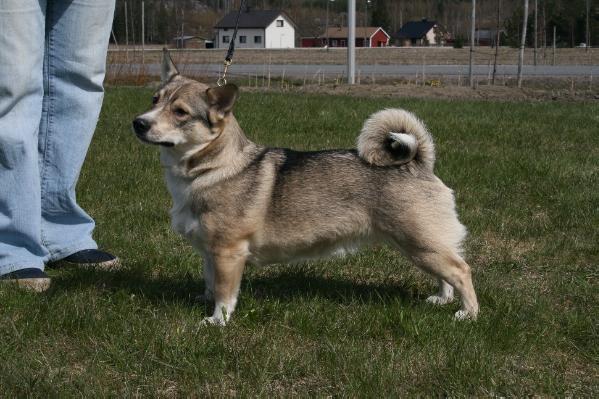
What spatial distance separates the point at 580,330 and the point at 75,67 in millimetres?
Result: 3116

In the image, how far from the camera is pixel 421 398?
298cm

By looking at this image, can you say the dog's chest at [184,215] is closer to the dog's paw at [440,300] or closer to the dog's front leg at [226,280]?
the dog's front leg at [226,280]

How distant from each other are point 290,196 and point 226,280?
558 millimetres

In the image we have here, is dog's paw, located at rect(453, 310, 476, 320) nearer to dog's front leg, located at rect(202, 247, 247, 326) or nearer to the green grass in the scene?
the green grass

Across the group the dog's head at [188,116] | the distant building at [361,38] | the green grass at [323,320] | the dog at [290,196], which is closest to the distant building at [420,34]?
the distant building at [361,38]

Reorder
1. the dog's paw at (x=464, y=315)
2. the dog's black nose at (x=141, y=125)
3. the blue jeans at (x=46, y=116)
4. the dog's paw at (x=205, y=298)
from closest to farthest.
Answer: the dog's black nose at (x=141, y=125), the dog's paw at (x=464, y=315), the blue jeans at (x=46, y=116), the dog's paw at (x=205, y=298)

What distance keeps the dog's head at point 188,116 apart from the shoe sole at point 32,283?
109cm

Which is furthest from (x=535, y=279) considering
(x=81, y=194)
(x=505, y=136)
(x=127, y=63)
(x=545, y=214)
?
(x=127, y=63)

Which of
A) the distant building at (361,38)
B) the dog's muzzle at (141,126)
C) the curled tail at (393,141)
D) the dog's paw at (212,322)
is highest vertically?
the distant building at (361,38)

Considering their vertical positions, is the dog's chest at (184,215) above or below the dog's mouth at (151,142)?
below

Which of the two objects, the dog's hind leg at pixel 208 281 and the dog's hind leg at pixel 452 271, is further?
the dog's hind leg at pixel 208 281

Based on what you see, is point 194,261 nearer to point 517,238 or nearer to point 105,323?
point 105,323

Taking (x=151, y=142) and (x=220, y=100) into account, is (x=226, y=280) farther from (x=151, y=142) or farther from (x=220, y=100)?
(x=220, y=100)

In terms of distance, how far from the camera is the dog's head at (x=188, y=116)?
371 centimetres
